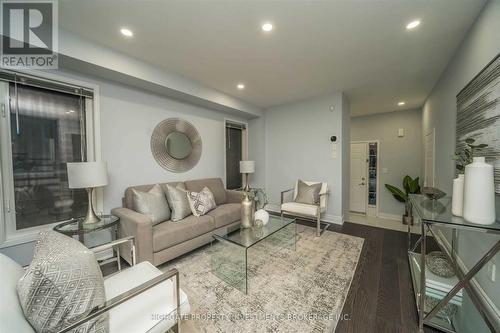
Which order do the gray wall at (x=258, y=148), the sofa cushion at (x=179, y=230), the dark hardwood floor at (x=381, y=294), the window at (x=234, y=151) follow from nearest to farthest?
the dark hardwood floor at (x=381, y=294) → the sofa cushion at (x=179, y=230) → the window at (x=234, y=151) → the gray wall at (x=258, y=148)

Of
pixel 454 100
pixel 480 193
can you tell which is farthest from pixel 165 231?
pixel 454 100

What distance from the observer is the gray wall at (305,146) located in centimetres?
362

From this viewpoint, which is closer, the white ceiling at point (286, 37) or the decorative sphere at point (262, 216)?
the white ceiling at point (286, 37)

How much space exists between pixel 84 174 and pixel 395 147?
597 centimetres

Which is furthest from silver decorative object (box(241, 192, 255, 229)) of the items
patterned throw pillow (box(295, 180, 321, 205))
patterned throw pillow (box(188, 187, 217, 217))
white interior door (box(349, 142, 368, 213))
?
white interior door (box(349, 142, 368, 213))

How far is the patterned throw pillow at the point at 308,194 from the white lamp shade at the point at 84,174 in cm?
302

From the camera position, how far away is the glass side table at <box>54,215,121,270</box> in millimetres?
1819

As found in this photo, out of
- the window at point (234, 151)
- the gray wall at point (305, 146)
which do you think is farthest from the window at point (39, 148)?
the gray wall at point (305, 146)

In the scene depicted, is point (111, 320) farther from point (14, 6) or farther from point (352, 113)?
point (352, 113)

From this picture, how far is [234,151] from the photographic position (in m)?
4.54

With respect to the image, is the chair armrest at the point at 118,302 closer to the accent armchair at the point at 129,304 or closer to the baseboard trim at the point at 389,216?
the accent armchair at the point at 129,304

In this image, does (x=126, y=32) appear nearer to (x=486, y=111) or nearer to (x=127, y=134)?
(x=127, y=134)

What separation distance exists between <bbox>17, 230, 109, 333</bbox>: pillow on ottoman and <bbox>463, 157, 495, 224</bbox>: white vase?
7.50 ft

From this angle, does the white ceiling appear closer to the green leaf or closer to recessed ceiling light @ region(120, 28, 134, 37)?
recessed ceiling light @ region(120, 28, 134, 37)
